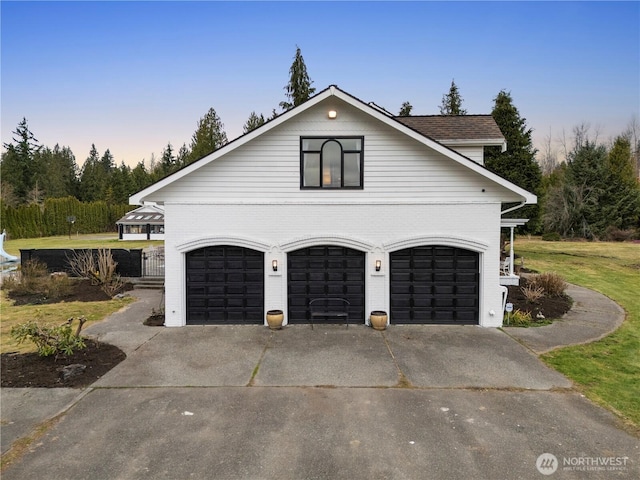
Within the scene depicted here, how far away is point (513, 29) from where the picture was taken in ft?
57.5

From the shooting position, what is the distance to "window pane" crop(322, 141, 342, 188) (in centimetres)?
1120

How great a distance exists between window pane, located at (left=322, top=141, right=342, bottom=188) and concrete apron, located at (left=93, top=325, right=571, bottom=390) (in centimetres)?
449

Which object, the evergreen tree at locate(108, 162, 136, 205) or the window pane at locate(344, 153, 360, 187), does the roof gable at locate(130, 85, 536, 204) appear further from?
the evergreen tree at locate(108, 162, 136, 205)

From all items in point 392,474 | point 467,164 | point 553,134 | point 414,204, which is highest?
point 553,134

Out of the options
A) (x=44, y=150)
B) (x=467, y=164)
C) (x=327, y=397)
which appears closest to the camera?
(x=327, y=397)

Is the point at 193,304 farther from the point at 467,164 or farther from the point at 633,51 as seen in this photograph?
the point at 633,51

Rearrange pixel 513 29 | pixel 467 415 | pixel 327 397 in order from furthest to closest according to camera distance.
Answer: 1. pixel 513 29
2. pixel 327 397
3. pixel 467 415

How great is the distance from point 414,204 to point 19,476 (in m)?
10.2

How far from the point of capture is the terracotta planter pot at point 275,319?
10.7 m

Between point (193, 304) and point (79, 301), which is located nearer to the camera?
point (193, 304)

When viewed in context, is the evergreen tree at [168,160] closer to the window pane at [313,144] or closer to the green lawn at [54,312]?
the green lawn at [54,312]

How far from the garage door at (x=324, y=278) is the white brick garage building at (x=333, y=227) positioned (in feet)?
0.10

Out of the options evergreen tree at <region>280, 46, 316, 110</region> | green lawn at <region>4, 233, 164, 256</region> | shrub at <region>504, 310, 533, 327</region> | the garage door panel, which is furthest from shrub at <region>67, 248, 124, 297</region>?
evergreen tree at <region>280, 46, 316, 110</region>

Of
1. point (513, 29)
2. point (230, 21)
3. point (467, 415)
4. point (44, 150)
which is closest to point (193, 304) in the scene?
point (467, 415)
